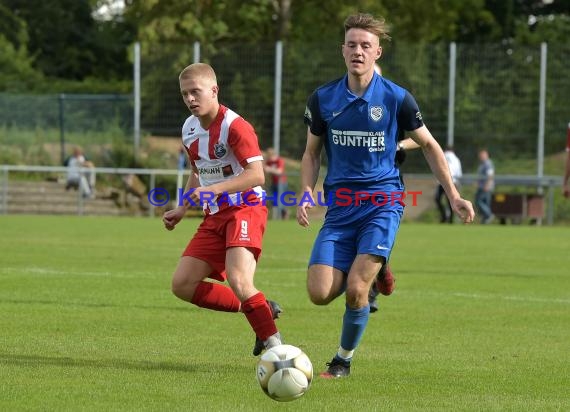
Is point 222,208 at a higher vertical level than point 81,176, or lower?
higher

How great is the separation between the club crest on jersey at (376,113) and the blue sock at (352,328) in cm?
112

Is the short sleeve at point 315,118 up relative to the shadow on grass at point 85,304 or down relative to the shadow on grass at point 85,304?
up

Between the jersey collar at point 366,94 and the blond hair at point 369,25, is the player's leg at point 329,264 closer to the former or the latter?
the jersey collar at point 366,94

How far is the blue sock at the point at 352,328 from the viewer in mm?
7598

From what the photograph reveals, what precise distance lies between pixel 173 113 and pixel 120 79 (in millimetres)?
25469

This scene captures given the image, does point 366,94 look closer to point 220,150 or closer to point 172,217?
point 220,150

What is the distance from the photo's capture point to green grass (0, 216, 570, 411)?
6836 mm

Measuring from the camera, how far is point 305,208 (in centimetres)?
770

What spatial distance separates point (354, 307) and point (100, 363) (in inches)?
64.1

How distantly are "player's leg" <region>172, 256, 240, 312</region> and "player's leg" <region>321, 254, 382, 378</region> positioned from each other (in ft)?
3.42

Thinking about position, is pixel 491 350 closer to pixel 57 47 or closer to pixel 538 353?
pixel 538 353

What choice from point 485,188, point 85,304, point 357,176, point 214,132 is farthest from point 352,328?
point 485,188

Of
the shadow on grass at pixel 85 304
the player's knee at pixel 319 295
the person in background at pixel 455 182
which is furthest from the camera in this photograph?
the person in background at pixel 455 182

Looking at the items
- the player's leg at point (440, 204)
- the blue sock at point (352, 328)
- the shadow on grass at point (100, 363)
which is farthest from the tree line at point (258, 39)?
the blue sock at point (352, 328)
